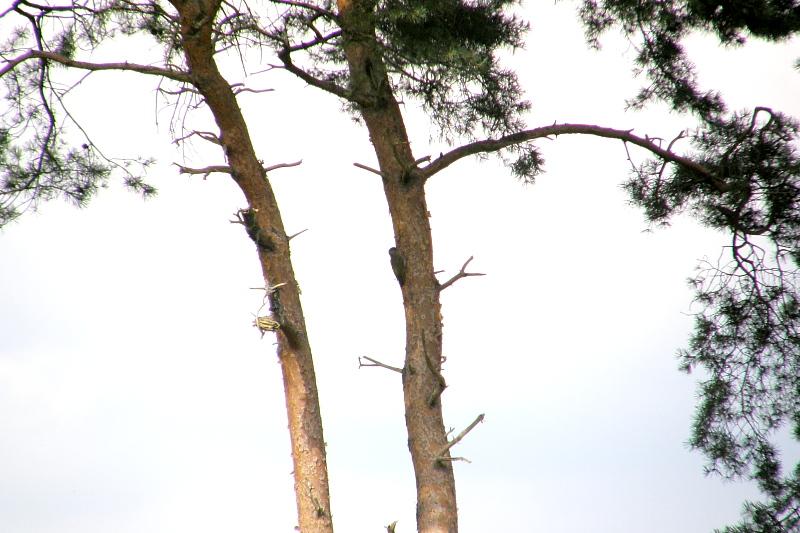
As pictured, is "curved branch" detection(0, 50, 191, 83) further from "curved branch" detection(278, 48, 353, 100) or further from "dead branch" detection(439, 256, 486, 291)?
Answer: "dead branch" detection(439, 256, 486, 291)

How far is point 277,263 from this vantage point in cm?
448

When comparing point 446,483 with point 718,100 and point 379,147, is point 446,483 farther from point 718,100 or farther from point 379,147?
point 718,100

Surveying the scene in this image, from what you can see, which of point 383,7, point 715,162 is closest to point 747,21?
point 715,162

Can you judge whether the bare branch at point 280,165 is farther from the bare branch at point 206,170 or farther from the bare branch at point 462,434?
the bare branch at point 462,434

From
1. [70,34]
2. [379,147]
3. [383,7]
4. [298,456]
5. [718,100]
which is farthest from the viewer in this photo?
[718,100]

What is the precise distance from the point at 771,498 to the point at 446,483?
7.30 ft

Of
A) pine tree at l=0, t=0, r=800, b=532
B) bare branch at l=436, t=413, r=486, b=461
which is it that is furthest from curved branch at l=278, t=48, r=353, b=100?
bare branch at l=436, t=413, r=486, b=461

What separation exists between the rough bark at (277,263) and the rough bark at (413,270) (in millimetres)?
630

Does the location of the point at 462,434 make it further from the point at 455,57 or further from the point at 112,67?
the point at 112,67

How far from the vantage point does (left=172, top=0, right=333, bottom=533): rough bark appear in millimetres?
4359

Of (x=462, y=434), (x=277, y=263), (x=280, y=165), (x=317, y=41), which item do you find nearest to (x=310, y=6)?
(x=317, y=41)

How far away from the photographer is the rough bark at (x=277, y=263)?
4359mm

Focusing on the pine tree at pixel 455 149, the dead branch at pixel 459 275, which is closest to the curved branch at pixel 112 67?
the pine tree at pixel 455 149

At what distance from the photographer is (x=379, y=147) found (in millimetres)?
5133
